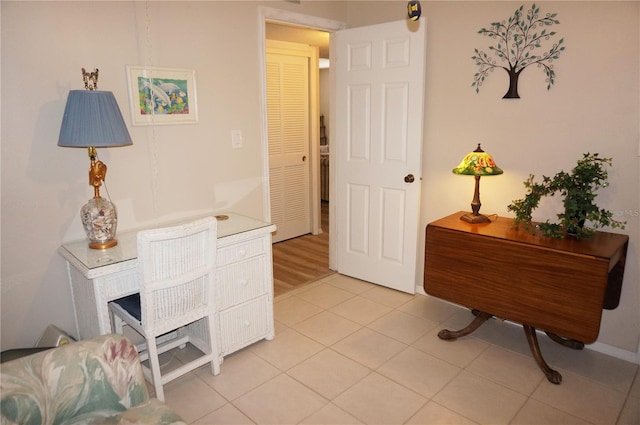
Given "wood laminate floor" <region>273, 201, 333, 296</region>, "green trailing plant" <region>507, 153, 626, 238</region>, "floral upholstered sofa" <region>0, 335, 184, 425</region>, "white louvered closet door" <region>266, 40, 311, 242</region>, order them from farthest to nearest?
"white louvered closet door" <region>266, 40, 311, 242</region>
"wood laminate floor" <region>273, 201, 333, 296</region>
"green trailing plant" <region>507, 153, 626, 238</region>
"floral upholstered sofa" <region>0, 335, 184, 425</region>

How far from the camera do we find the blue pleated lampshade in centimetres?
188

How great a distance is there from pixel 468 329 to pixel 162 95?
228 cm

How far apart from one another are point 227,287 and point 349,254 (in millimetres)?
1437

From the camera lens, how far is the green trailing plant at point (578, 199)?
7.18ft

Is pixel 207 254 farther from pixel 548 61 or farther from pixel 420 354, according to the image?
pixel 548 61

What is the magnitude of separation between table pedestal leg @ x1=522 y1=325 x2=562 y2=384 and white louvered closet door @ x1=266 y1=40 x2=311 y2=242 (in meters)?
2.74

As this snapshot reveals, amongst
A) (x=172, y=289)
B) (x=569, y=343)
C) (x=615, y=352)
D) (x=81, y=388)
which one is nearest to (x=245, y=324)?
(x=172, y=289)

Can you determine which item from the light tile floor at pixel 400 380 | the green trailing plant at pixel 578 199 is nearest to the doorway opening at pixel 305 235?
the light tile floor at pixel 400 380

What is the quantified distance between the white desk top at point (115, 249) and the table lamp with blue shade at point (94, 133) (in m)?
0.06

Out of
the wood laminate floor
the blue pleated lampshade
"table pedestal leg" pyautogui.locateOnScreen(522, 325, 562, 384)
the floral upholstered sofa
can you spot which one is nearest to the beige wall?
the blue pleated lampshade

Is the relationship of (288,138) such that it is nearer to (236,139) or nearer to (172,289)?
(236,139)

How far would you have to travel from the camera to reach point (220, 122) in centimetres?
273

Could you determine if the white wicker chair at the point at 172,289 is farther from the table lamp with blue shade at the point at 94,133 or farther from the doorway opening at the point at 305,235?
the doorway opening at the point at 305,235

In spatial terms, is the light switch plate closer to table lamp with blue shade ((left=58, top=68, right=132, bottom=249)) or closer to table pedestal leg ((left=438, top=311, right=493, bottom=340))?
table lamp with blue shade ((left=58, top=68, right=132, bottom=249))
